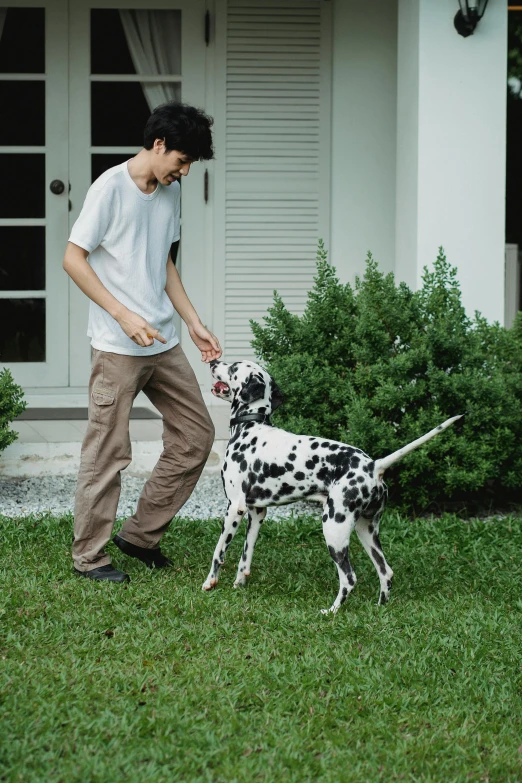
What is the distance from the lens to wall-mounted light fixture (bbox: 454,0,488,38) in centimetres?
693

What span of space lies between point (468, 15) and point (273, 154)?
2.30m

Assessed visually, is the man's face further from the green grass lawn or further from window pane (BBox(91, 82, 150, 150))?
window pane (BBox(91, 82, 150, 150))

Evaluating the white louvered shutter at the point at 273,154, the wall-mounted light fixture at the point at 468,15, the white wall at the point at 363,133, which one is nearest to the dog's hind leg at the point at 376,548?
the wall-mounted light fixture at the point at 468,15

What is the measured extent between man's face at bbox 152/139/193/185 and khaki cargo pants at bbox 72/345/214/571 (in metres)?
0.79

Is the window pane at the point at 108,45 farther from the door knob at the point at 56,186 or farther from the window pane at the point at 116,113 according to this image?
the door knob at the point at 56,186

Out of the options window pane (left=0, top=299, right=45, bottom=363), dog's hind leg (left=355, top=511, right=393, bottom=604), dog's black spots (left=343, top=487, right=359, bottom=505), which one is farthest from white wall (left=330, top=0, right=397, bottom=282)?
dog's black spots (left=343, top=487, right=359, bottom=505)

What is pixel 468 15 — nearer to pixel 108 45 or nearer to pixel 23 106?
pixel 108 45

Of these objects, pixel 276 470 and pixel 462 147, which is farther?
pixel 462 147

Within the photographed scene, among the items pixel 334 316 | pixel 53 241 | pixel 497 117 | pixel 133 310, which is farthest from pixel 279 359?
pixel 53 241

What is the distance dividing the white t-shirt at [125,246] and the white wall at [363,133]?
4421 mm

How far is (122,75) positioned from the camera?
8672 millimetres

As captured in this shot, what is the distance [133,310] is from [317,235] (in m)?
4.58

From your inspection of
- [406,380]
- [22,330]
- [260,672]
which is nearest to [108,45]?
[22,330]

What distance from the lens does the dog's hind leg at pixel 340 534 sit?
4121 mm
